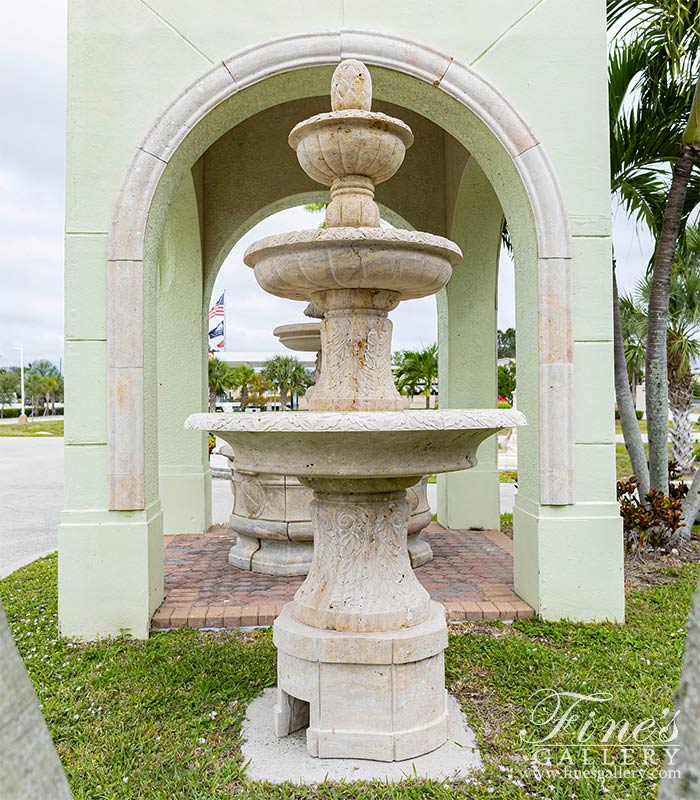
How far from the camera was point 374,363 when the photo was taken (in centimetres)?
346

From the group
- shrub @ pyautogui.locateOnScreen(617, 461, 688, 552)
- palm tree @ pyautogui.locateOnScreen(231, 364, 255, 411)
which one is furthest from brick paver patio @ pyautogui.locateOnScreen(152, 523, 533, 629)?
palm tree @ pyautogui.locateOnScreen(231, 364, 255, 411)

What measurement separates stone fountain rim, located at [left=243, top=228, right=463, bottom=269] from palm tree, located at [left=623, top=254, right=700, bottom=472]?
11616 millimetres

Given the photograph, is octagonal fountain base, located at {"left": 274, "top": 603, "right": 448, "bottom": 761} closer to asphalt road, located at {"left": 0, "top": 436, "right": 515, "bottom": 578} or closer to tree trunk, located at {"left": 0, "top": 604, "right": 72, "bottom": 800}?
tree trunk, located at {"left": 0, "top": 604, "right": 72, "bottom": 800}

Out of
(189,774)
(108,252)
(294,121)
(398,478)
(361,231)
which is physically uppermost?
(294,121)

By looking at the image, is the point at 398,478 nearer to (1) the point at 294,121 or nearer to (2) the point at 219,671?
(2) the point at 219,671

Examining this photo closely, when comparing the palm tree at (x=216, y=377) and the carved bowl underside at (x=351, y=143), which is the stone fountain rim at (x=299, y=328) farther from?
the palm tree at (x=216, y=377)

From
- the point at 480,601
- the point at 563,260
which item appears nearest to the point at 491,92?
the point at 563,260

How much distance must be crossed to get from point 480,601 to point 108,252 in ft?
12.4

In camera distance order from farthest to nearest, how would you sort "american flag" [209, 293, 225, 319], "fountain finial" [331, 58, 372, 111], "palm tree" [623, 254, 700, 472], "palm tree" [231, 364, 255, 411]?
"palm tree" [231, 364, 255, 411]
"american flag" [209, 293, 225, 319]
"palm tree" [623, 254, 700, 472]
"fountain finial" [331, 58, 372, 111]

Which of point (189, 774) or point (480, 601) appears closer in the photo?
point (189, 774)

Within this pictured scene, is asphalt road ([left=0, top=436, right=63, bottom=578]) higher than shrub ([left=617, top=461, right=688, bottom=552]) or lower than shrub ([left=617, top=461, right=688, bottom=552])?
lower

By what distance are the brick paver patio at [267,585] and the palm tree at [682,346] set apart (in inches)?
326

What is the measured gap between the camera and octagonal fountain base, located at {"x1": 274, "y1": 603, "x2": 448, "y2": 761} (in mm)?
3062

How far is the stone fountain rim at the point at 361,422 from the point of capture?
8.59 ft
